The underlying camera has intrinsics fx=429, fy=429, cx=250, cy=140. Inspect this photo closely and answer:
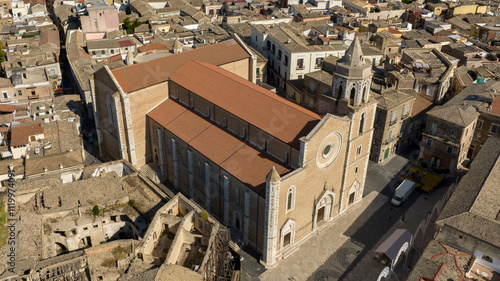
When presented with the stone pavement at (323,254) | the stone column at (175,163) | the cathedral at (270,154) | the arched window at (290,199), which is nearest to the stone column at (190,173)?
the cathedral at (270,154)

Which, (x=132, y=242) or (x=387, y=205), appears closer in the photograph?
(x=132, y=242)

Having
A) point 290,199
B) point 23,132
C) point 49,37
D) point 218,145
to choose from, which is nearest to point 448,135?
point 290,199

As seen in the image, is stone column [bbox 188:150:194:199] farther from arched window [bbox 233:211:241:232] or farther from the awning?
the awning

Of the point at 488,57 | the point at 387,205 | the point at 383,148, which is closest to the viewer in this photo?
the point at 387,205

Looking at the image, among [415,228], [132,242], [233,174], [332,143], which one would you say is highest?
[332,143]

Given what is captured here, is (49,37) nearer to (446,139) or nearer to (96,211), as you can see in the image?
(96,211)

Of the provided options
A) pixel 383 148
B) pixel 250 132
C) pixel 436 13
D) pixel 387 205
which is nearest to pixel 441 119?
pixel 383 148

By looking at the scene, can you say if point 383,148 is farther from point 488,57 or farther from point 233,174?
point 488,57

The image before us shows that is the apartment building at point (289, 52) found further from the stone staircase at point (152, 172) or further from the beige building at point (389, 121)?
the stone staircase at point (152, 172)
